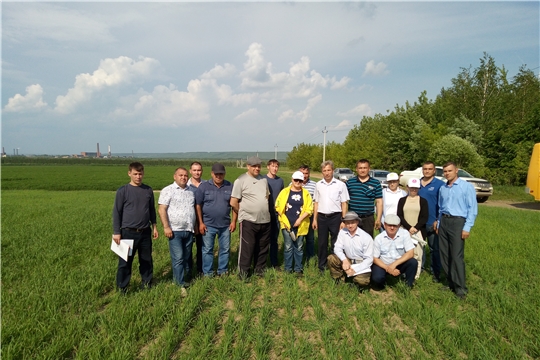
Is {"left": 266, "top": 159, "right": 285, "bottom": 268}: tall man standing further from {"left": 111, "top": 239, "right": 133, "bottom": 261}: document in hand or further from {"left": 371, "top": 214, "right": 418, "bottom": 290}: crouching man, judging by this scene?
{"left": 111, "top": 239, "right": 133, "bottom": 261}: document in hand

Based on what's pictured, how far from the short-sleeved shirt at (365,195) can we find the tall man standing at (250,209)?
5.26ft

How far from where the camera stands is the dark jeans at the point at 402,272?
5.19m

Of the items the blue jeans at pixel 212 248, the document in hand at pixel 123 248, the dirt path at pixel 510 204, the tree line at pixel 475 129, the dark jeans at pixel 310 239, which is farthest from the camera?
the tree line at pixel 475 129

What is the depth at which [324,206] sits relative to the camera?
587 centimetres

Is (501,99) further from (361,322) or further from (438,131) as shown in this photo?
(361,322)

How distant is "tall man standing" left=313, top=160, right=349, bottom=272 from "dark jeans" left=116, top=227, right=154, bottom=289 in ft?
9.42

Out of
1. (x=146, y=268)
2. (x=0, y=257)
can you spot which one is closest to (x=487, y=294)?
(x=146, y=268)

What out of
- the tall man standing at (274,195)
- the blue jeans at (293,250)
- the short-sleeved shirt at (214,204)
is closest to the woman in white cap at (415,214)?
the blue jeans at (293,250)

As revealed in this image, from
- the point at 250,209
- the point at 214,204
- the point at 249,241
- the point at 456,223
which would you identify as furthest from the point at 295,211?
the point at 456,223

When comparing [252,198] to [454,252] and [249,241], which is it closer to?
[249,241]

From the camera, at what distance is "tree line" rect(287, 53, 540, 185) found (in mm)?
21859

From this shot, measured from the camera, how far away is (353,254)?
5.27 metres

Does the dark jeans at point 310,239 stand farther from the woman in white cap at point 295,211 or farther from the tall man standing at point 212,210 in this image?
the tall man standing at point 212,210

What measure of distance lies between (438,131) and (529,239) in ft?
72.1
